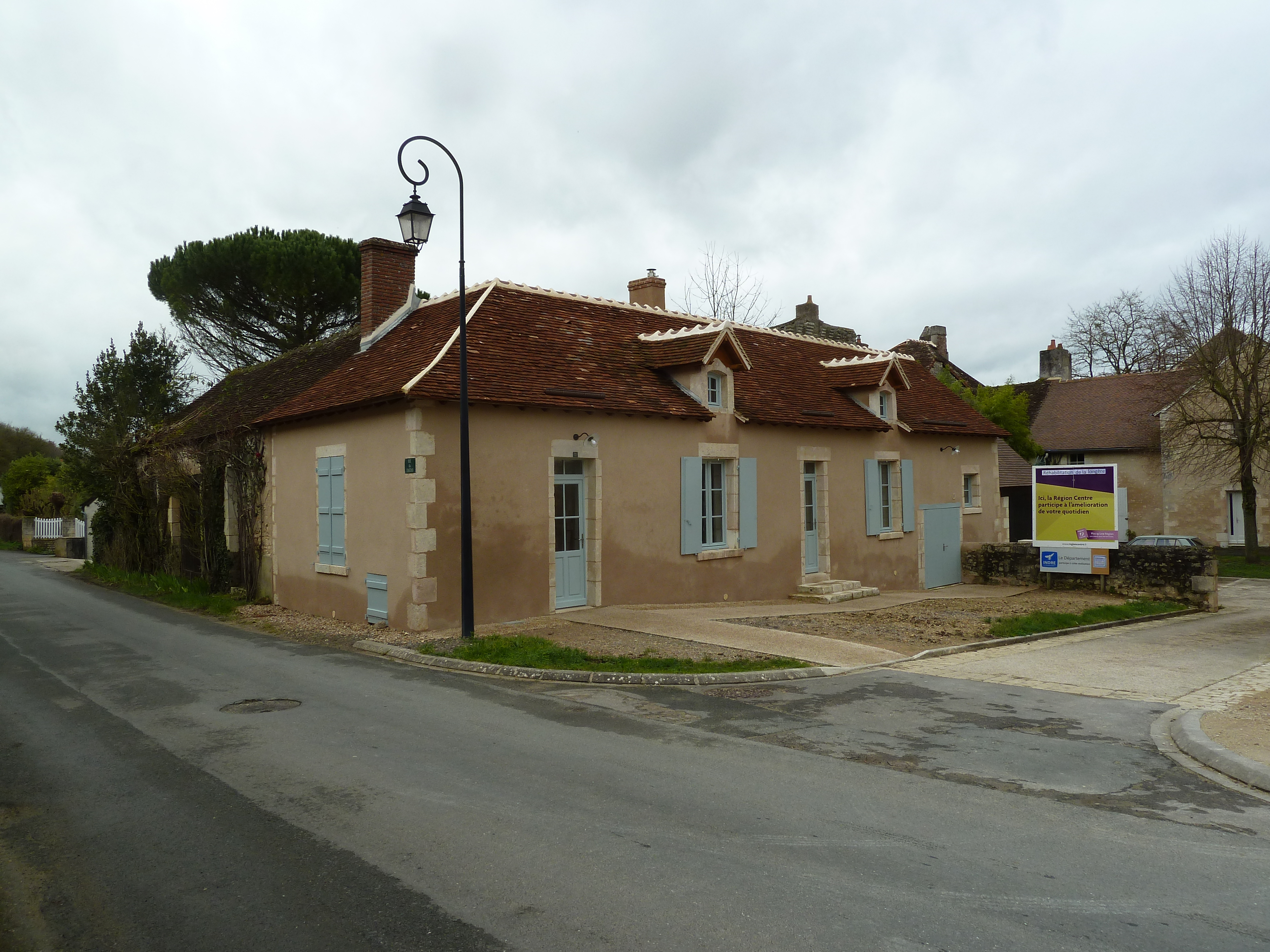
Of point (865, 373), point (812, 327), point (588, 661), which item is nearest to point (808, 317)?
point (812, 327)

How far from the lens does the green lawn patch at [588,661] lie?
31.2 ft

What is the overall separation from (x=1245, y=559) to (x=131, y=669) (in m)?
32.7

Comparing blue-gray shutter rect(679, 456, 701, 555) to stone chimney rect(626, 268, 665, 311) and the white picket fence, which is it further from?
the white picket fence

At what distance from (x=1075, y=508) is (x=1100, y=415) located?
74.9 ft

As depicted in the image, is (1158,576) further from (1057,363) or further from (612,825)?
(1057,363)

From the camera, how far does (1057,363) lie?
42969 mm

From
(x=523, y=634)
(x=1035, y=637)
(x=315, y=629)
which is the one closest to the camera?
(x=523, y=634)

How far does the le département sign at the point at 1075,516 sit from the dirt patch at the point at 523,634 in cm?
1071

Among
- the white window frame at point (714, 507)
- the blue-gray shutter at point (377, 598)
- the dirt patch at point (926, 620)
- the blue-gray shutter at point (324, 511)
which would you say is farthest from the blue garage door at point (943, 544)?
the blue-gray shutter at point (324, 511)

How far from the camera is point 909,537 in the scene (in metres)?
20.4

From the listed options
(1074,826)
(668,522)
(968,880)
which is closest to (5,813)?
(968,880)

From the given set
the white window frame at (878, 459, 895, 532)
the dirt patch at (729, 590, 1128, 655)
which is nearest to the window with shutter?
the dirt patch at (729, 590, 1128, 655)

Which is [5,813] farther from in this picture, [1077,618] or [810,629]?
[1077,618]

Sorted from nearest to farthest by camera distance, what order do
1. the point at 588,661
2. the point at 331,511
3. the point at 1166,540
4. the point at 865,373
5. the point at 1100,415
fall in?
the point at 588,661 → the point at 331,511 → the point at 865,373 → the point at 1166,540 → the point at 1100,415
